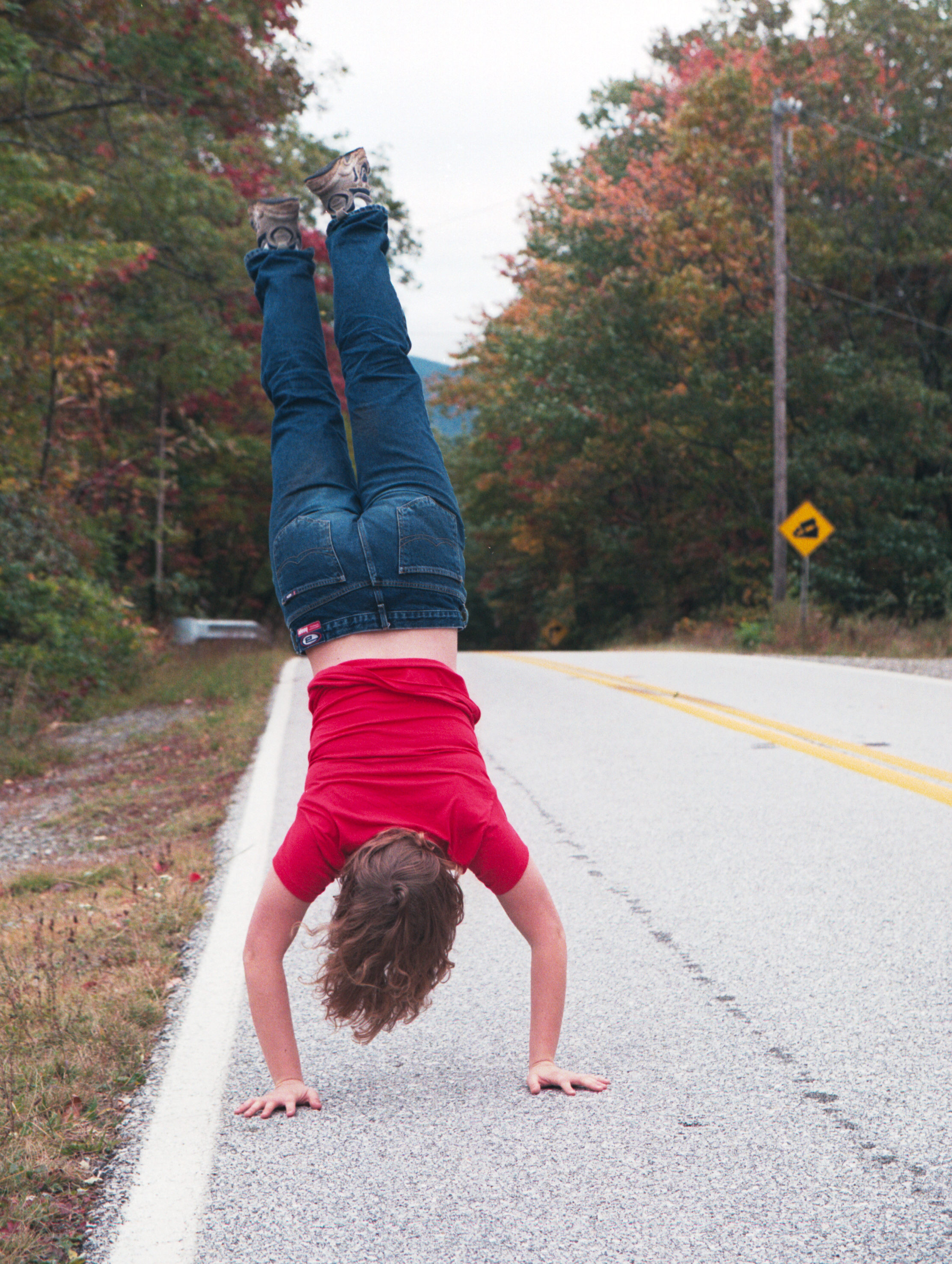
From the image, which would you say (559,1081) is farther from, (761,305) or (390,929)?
(761,305)

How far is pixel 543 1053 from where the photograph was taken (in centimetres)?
340

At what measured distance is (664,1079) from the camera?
3385mm

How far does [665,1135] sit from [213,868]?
10.7ft

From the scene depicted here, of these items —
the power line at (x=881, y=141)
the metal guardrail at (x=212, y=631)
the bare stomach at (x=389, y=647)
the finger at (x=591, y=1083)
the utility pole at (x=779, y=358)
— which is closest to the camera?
the finger at (x=591, y=1083)

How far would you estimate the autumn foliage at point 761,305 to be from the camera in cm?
2597

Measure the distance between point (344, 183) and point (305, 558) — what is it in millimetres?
1650

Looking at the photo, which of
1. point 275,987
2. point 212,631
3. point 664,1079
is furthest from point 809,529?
point 275,987

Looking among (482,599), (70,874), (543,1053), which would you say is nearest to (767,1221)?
(543,1053)

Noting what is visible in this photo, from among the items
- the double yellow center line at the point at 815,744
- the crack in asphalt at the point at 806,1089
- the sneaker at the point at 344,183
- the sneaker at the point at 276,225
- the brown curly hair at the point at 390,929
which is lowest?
the crack in asphalt at the point at 806,1089

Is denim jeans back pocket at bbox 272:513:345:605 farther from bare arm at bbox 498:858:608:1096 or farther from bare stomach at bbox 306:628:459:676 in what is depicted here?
Result: bare arm at bbox 498:858:608:1096

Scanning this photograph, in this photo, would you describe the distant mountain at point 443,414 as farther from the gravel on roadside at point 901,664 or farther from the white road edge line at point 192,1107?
the white road edge line at point 192,1107

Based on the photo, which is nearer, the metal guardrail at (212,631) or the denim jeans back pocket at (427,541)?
the denim jeans back pocket at (427,541)

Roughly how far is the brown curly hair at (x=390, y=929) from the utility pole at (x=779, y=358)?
21.7 meters

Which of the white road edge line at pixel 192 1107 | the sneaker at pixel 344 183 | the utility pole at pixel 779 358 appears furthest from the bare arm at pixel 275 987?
the utility pole at pixel 779 358
